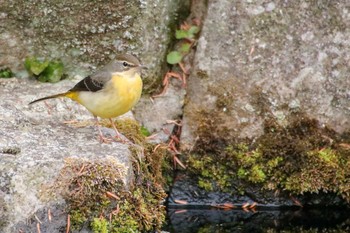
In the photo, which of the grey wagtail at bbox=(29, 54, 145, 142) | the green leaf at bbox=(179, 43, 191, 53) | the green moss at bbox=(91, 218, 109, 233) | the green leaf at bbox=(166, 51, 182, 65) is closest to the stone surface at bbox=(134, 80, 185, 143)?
the green leaf at bbox=(166, 51, 182, 65)

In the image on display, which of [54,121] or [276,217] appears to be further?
[276,217]

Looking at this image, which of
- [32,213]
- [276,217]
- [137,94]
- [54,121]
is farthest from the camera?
[276,217]

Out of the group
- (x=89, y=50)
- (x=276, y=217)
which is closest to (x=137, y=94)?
(x=89, y=50)

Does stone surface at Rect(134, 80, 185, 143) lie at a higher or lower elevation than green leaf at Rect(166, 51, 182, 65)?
lower

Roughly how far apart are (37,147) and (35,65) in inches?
85.4

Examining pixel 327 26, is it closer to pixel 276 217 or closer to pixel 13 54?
pixel 276 217

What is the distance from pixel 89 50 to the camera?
8758mm

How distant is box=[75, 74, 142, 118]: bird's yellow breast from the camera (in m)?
7.19

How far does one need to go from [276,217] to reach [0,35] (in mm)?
3752

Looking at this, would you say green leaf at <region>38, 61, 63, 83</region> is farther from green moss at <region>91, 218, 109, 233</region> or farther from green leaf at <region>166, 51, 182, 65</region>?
green moss at <region>91, 218, 109, 233</region>

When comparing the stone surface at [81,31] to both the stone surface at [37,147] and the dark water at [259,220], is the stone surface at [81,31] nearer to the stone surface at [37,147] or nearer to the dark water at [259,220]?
the stone surface at [37,147]

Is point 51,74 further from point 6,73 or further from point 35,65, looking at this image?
point 6,73

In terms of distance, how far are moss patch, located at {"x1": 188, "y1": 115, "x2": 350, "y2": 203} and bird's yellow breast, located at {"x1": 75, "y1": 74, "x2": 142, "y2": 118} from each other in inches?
68.9

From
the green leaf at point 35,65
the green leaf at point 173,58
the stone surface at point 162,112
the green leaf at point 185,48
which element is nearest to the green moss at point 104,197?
the stone surface at point 162,112
